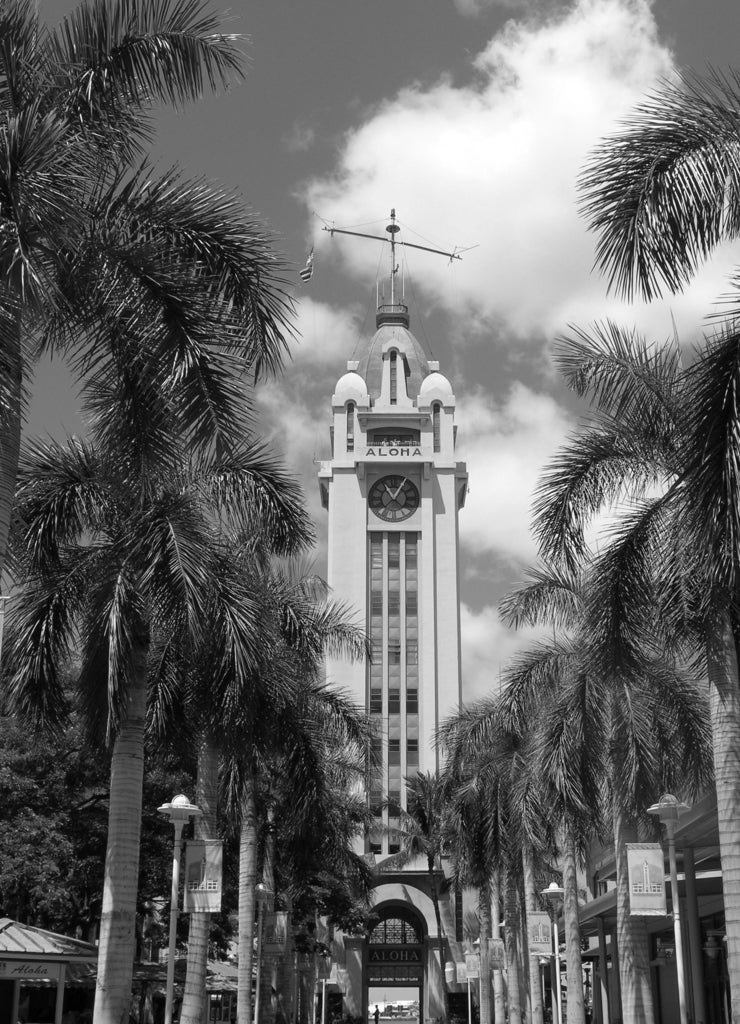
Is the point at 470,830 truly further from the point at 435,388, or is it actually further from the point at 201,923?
the point at 435,388

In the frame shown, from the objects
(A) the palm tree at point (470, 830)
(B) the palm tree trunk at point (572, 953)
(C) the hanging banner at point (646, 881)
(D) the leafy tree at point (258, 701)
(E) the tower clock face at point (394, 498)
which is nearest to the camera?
(D) the leafy tree at point (258, 701)

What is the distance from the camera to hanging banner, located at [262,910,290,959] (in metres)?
35.8

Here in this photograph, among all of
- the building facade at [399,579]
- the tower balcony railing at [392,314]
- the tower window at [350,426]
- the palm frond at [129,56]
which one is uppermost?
the tower balcony railing at [392,314]

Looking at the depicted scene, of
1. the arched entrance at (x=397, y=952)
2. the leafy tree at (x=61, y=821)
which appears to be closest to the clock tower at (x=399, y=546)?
the arched entrance at (x=397, y=952)

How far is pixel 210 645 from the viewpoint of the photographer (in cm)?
1881

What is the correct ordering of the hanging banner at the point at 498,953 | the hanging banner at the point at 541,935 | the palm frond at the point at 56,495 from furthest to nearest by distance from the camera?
the hanging banner at the point at 498,953
the hanging banner at the point at 541,935
the palm frond at the point at 56,495

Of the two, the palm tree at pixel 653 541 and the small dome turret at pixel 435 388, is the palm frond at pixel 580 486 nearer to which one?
the palm tree at pixel 653 541

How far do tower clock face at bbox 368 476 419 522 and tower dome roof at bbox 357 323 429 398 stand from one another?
8.14 meters

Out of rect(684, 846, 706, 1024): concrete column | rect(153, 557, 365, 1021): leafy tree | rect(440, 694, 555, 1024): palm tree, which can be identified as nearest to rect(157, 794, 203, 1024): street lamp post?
rect(153, 557, 365, 1021): leafy tree

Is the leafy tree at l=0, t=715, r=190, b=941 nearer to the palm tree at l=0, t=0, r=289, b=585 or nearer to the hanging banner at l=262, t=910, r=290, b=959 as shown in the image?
the hanging banner at l=262, t=910, r=290, b=959

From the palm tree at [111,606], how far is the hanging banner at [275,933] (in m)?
19.3

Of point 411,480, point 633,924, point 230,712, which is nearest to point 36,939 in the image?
point 230,712

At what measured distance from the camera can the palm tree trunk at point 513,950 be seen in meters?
40.0

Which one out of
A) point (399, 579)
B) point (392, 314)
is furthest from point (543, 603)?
point (392, 314)
